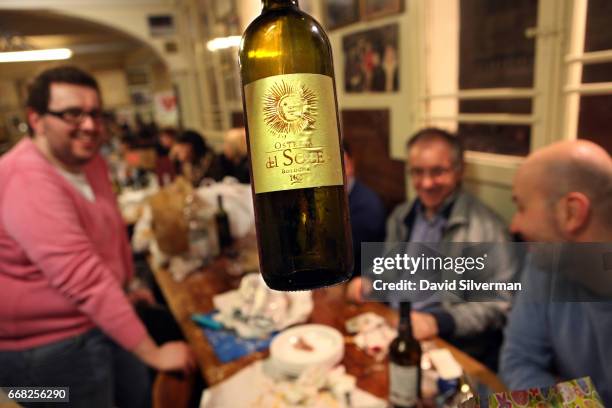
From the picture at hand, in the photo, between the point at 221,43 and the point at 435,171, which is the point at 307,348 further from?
the point at 221,43

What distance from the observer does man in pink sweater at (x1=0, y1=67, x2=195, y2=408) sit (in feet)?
1.86

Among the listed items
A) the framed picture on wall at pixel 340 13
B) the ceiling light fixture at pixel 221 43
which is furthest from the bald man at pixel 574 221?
the ceiling light fixture at pixel 221 43

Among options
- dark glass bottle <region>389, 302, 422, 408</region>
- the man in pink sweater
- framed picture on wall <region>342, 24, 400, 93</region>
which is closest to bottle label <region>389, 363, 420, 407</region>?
dark glass bottle <region>389, 302, 422, 408</region>

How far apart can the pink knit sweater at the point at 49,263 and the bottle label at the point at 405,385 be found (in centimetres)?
66

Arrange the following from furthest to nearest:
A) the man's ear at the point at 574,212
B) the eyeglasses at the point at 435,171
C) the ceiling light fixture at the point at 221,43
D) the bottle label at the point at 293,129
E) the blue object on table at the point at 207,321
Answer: the ceiling light fixture at the point at 221,43, the eyeglasses at the point at 435,171, the blue object on table at the point at 207,321, the man's ear at the point at 574,212, the bottle label at the point at 293,129

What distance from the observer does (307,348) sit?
100cm

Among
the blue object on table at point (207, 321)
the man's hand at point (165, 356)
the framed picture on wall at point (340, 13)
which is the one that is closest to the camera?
the man's hand at point (165, 356)

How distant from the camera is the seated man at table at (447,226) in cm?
104

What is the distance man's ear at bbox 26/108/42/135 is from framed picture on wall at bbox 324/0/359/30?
5.61 ft

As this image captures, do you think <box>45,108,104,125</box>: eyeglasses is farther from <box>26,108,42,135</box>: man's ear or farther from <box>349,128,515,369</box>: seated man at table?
<box>349,128,515,369</box>: seated man at table

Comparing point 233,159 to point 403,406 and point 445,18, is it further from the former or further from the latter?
point 403,406

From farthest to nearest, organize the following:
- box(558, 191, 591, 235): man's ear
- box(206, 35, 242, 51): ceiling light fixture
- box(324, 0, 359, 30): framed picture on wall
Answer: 1. box(206, 35, 242, 51): ceiling light fixture
2. box(324, 0, 359, 30): framed picture on wall
3. box(558, 191, 591, 235): man's ear

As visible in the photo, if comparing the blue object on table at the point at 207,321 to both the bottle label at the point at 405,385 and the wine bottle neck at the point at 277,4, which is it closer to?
the bottle label at the point at 405,385

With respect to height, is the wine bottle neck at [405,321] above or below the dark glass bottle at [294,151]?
below
